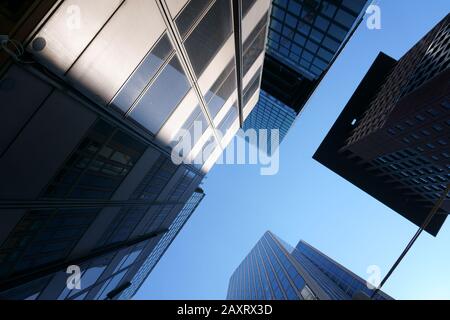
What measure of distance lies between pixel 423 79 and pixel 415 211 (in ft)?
103

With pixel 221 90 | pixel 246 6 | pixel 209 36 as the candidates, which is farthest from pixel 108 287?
pixel 246 6

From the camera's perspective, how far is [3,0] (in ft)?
12.4

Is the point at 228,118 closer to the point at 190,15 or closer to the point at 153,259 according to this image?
the point at 190,15

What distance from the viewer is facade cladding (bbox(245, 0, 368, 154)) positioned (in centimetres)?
1980

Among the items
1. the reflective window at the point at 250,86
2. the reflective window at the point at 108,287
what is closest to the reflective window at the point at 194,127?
the reflective window at the point at 250,86

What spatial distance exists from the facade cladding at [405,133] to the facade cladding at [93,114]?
36598mm

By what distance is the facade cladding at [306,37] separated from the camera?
1980cm

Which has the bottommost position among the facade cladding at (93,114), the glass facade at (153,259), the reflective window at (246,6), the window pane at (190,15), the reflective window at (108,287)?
the glass facade at (153,259)

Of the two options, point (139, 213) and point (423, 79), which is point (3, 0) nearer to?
point (139, 213)

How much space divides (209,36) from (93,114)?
4425 mm

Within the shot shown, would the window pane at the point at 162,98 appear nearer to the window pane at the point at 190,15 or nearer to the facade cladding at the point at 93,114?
the facade cladding at the point at 93,114

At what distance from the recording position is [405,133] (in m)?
41.7

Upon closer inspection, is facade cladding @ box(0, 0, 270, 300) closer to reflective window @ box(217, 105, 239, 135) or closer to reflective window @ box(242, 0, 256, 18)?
reflective window @ box(242, 0, 256, 18)

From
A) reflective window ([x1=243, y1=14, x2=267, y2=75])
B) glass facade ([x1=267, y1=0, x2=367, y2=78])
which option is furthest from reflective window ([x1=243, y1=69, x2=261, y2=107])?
glass facade ([x1=267, y1=0, x2=367, y2=78])
